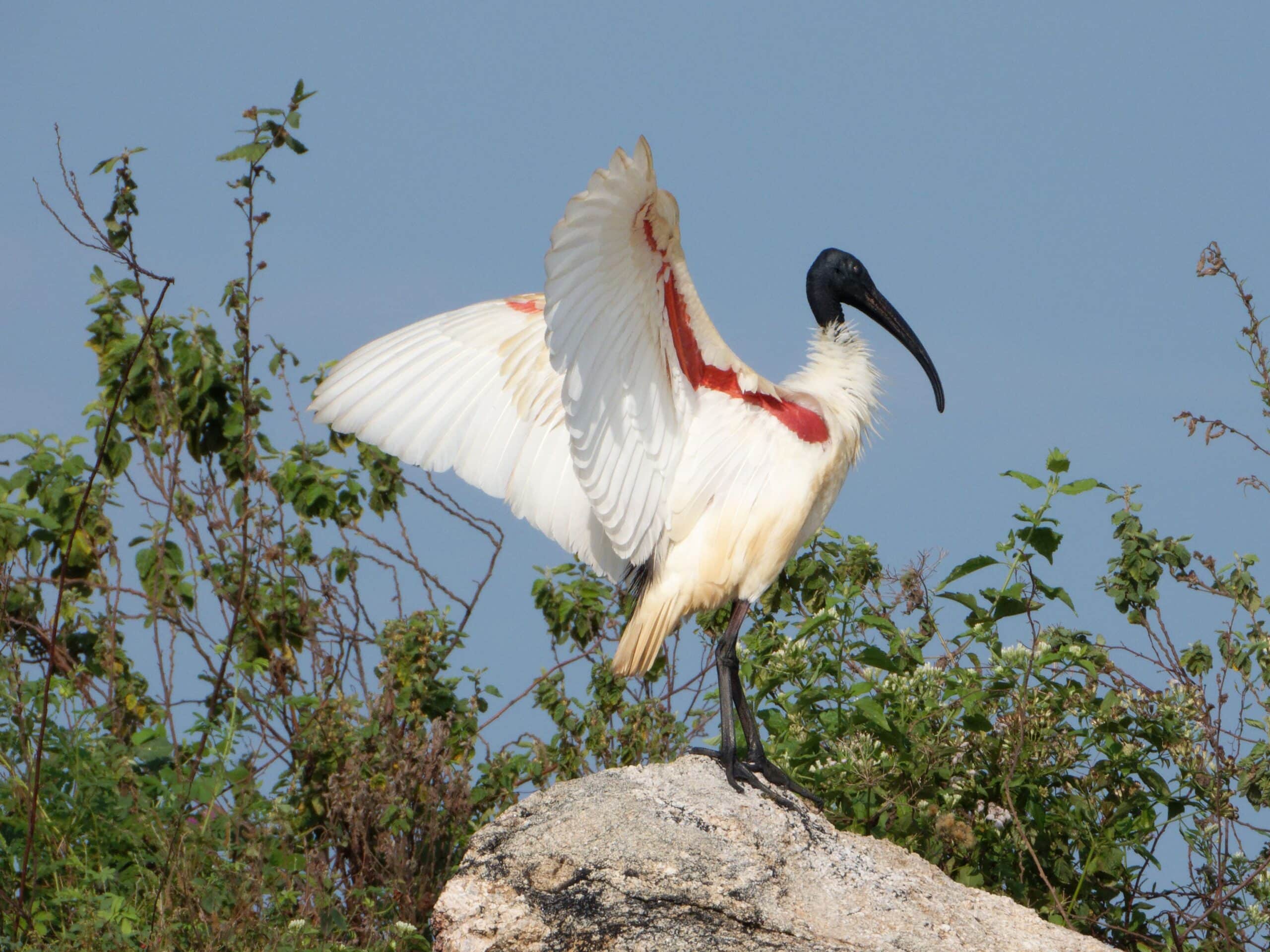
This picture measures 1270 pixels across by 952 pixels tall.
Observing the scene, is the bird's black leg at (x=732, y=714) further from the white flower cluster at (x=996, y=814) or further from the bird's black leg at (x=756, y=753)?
the white flower cluster at (x=996, y=814)

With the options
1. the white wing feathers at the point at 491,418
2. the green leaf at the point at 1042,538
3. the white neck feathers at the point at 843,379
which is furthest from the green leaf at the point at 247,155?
the green leaf at the point at 1042,538

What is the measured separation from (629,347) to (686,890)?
167 centimetres

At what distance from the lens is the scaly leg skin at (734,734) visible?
4.71 m

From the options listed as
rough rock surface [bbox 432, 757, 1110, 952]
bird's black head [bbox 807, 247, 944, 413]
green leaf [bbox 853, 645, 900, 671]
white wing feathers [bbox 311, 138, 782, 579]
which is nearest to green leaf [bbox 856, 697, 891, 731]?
green leaf [bbox 853, 645, 900, 671]

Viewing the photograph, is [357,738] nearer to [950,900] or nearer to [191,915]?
[191,915]

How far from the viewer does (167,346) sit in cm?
705

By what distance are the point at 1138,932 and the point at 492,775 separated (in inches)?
101

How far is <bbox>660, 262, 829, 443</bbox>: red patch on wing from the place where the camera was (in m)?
4.67

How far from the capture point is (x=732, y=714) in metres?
4.85

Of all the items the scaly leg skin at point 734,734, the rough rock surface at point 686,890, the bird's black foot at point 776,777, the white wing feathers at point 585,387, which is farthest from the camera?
the bird's black foot at point 776,777

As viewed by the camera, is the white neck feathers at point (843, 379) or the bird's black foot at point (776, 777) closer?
the bird's black foot at point (776, 777)

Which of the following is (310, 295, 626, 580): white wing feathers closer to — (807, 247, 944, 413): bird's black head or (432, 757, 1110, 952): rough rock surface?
(807, 247, 944, 413): bird's black head

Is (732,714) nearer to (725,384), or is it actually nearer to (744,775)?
(744,775)

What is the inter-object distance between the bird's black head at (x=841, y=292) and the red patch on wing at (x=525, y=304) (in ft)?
3.84
